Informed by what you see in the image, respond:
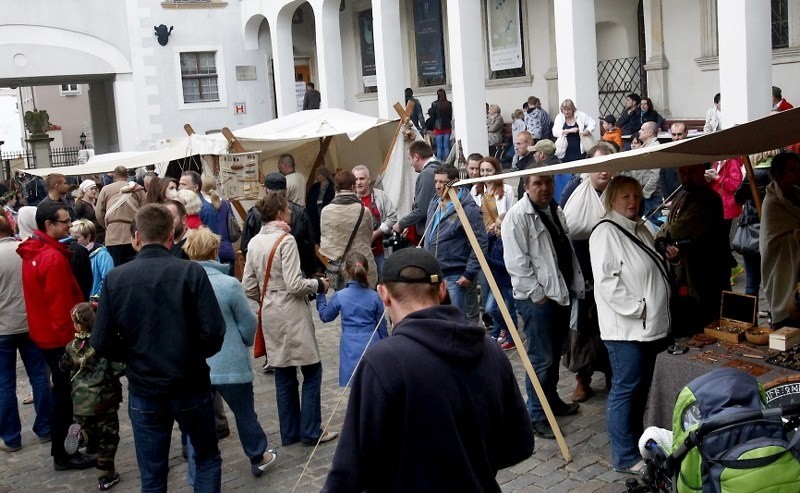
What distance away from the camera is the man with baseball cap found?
9.79 ft

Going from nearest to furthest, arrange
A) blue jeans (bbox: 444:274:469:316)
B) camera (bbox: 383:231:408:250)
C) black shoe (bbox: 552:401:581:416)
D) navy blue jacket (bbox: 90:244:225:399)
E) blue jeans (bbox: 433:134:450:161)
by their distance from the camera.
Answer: navy blue jacket (bbox: 90:244:225:399) → black shoe (bbox: 552:401:581:416) → blue jeans (bbox: 444:274:469:316) → camera (bbox: 383:231:408:250) → blue jeans (bbox: 433:134:450:161)

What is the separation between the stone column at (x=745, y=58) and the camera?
11820 millimetres

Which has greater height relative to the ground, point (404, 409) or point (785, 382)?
point (404, 409)

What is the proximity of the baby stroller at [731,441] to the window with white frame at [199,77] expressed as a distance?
26304 millimetres

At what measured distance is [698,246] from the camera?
656 cm

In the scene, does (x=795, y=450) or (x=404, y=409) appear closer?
(x=404, y=409)

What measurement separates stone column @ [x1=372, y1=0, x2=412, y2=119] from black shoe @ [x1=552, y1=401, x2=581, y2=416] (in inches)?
560

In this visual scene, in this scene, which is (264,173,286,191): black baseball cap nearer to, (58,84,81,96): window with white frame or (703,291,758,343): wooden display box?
(703,291,758,343): wooden display box

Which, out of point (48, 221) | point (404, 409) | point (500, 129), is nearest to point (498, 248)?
point (48, 221)

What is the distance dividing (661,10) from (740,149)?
13349 millimetres

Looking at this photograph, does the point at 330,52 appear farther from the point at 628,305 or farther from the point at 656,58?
the point at 628,305

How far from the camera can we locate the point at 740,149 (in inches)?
235

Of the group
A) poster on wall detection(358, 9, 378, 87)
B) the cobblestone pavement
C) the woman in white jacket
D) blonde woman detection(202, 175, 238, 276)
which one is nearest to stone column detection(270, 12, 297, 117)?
poster on wall detection(358, 9, 378, 87)

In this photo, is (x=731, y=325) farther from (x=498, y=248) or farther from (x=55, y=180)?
(x=55, y=180)
